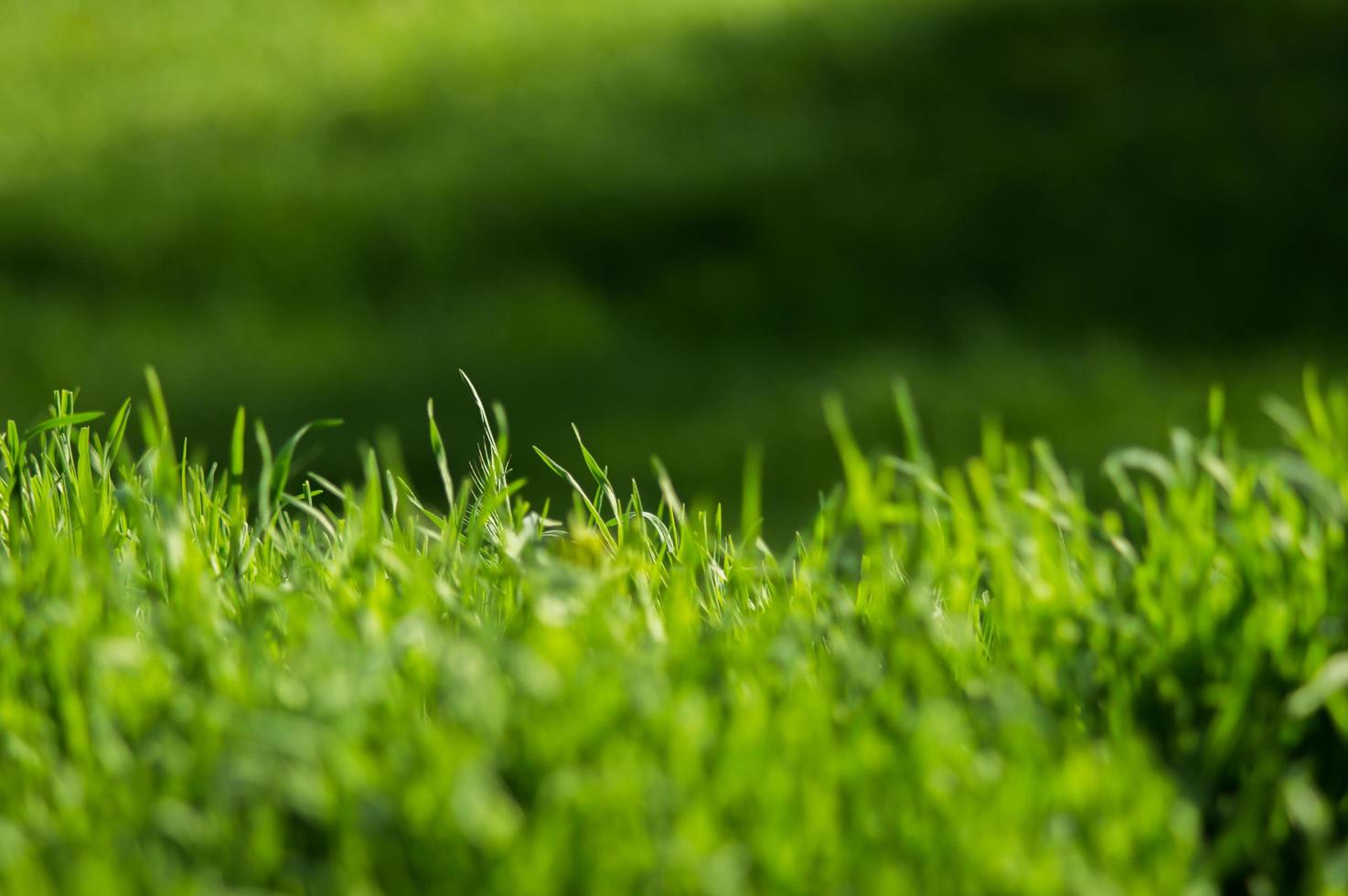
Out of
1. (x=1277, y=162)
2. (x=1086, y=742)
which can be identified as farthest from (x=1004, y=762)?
(x=1277, y=162)

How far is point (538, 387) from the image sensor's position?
6.37 metres

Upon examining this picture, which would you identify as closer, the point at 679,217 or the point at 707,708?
the point at 707,708

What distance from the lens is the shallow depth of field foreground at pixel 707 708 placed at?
0.87 meters

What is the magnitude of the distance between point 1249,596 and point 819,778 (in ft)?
1.33

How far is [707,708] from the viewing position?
1.00 meters

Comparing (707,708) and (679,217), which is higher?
(707,708)

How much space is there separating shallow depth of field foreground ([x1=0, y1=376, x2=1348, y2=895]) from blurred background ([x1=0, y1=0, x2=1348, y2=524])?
14.0 feet

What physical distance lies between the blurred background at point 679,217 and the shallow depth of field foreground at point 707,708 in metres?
4.25

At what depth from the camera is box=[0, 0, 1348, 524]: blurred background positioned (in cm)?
626

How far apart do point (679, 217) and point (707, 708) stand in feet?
22.3

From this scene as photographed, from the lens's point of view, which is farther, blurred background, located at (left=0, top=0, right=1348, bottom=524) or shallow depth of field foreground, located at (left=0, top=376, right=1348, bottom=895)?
blurred background, located at (left=0, top=0, right=1348, bottom=524)

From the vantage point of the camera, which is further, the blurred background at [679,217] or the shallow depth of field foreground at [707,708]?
the blurred background at [679,217]

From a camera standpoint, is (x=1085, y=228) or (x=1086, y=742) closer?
(x=1086, y=742)

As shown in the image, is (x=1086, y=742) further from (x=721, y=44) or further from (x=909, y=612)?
(x=721, y=44)
